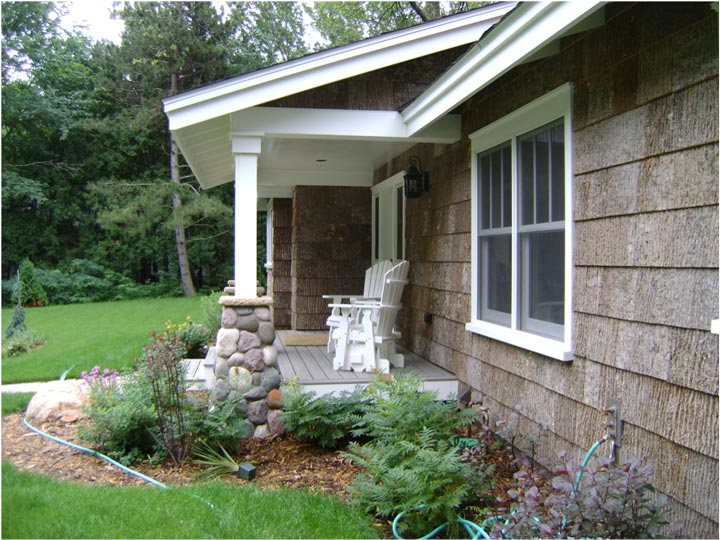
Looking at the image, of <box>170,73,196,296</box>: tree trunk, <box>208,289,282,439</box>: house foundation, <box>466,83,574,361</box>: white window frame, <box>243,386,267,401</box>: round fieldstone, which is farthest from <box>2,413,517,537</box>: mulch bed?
<box>170,73,196,296</box>: tree trunk

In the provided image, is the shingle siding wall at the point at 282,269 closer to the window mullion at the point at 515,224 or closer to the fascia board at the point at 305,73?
the fascia board at the point at 305,73

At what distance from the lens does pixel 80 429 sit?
13.5 ft

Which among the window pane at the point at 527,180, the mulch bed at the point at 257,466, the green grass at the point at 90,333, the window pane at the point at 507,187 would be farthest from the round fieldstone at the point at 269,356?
the green grass at the point at 90,333

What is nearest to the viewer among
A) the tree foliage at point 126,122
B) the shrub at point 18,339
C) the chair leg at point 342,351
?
the chair leg at point 342,351

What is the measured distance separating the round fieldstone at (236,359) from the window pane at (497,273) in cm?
171

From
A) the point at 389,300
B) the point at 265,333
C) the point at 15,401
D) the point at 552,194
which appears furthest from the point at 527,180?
the point at 15,401

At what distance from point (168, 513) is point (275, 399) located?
1.46 m

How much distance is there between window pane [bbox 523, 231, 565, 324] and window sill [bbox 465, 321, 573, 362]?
13 cm

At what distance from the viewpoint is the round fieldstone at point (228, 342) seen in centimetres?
440

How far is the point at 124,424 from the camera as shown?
3.90 meters

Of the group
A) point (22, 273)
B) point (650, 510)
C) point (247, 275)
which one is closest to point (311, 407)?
point (247, 275)

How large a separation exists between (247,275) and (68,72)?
50.0ft

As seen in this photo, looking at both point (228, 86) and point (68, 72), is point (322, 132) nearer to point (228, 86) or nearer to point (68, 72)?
point (228, 86)

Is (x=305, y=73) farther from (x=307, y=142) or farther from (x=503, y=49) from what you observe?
(x=307, y=142)
